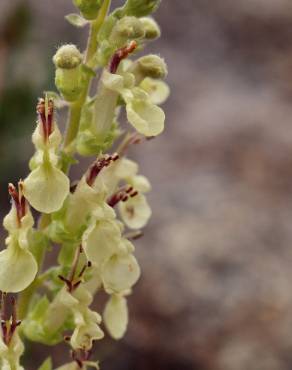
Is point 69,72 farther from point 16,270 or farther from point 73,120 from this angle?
point 16,270

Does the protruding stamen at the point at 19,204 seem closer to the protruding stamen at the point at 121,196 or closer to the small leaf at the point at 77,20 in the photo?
the protruding stamen at the point at 121,196

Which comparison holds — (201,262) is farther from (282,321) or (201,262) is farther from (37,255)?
(37,255)

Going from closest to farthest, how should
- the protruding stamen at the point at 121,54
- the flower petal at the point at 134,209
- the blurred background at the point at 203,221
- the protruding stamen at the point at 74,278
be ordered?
the protruding stamen at the point at 121,54 → the protruding stamen at the point at 74,278 → the flower petal at the point at 134,209 → the blurred background at the point at 203,221

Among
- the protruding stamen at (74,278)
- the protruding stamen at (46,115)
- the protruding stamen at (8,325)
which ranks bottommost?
the protruding stamen at (8,325)

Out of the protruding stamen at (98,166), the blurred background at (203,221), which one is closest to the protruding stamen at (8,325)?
the protruding stamen at (98,166)

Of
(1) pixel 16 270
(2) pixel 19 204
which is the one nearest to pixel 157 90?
(2) pixel 19 204

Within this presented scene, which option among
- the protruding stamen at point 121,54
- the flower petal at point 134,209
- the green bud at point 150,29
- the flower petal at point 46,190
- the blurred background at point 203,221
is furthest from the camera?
the blurred background at point 203,221

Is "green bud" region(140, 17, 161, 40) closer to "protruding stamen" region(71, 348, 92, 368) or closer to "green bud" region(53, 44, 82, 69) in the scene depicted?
"green bud" region(53, 44, 82, 69)

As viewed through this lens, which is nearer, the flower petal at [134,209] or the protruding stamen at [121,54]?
the protruding stamen at [121,54]
